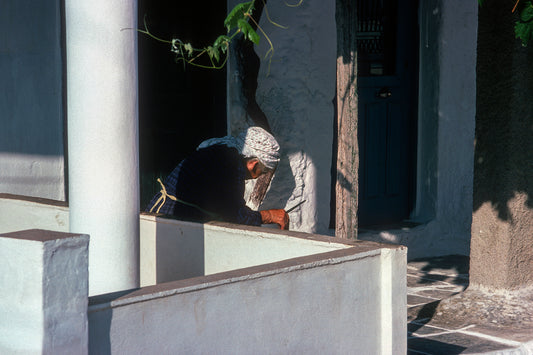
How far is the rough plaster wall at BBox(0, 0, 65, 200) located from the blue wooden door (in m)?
3.05

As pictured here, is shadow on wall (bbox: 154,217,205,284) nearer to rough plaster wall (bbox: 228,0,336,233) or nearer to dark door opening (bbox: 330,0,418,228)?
rough plaster wall (bbox: 228,0,336,233)

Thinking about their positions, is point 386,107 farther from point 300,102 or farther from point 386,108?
point 300,102

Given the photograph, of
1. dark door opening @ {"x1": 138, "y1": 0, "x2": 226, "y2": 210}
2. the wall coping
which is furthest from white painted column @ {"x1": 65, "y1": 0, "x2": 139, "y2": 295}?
dark door opening @ {"x1": 138, "y1": 0, "x2": 226, "y2": 210}

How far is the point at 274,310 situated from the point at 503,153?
8.84ft

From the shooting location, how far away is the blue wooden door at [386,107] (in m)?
7.96

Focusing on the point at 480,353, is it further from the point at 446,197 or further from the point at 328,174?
the point at 446,197

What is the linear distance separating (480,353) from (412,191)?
3.74 metres

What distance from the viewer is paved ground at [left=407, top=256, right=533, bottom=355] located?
16.4 feet

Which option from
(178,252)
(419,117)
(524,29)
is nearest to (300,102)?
(419,117)

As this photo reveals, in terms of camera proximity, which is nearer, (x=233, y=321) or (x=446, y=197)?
(x=233, y=321)

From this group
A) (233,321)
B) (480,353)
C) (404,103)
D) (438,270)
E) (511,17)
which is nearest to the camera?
(233,321)

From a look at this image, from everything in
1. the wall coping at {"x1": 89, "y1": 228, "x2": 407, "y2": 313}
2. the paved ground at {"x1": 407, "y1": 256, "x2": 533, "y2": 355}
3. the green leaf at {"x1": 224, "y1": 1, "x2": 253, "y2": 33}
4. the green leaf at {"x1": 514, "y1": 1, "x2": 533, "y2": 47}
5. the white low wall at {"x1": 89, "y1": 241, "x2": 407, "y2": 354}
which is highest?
the green leaf at {"x1": 514, "y1": 1, "x2": 533, "y2": 47}

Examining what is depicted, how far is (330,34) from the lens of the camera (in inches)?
286

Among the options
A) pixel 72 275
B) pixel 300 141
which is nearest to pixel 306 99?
pixel 300 141
